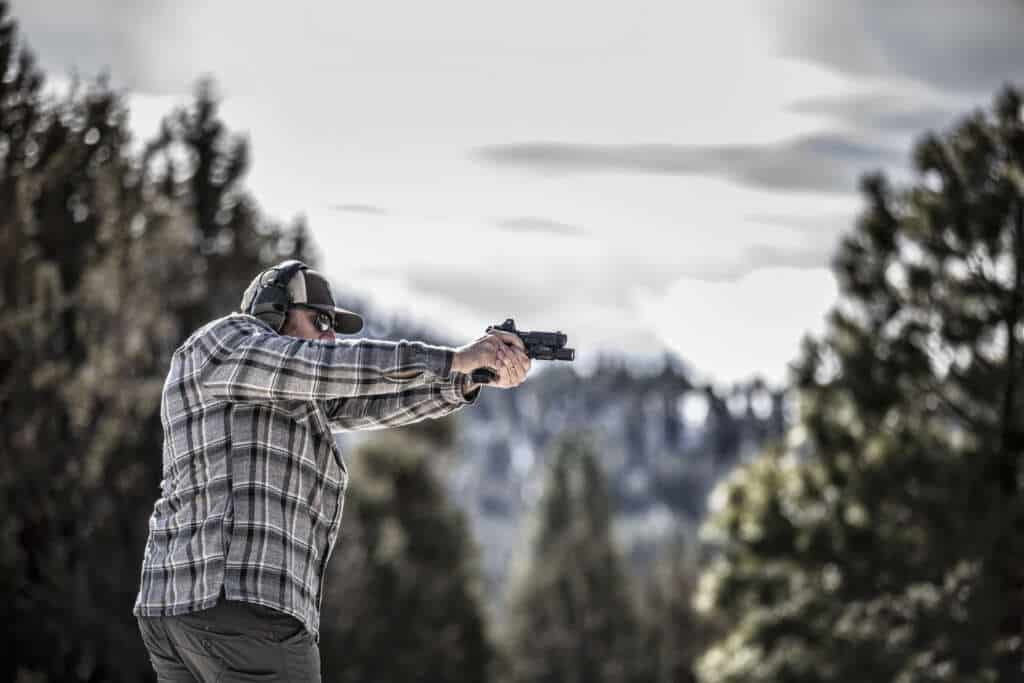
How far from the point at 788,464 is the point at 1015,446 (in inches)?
149

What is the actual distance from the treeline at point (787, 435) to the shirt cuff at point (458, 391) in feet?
28.5

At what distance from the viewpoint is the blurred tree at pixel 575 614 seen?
180ft

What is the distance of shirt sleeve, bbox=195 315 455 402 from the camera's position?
3.44 metres

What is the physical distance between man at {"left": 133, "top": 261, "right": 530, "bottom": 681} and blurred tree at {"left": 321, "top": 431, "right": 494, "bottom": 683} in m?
17.3

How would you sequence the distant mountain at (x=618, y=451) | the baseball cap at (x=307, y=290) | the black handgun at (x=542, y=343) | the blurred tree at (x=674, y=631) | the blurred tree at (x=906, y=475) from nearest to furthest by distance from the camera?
the black handgun at (x=542, y=343)
the baseball cap at (x=307, y=290)
the blurred tree at (x=906, y=475)
the blurred tree at (x=674, y=631)
the distant mountain at (x=618, y=451)

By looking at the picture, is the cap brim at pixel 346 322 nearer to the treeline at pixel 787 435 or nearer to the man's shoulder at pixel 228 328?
the man's shoulder at pixel 228 328

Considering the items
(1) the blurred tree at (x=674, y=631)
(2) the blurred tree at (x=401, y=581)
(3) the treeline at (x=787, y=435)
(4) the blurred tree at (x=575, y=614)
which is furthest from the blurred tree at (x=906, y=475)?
(4) the blurred tree at (x=575, y=614)

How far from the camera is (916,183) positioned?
54.5 ft

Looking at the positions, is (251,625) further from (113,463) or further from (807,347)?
(807,347)

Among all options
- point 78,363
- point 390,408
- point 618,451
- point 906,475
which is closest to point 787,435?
point 906,475

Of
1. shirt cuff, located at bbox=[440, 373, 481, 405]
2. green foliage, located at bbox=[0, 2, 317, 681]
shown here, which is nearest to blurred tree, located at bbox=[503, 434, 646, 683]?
green foliage, located at bbox=[0, 2, 317, 681]

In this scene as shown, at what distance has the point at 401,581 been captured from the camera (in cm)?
3003

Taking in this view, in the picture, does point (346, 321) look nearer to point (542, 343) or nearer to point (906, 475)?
point (542, 343)

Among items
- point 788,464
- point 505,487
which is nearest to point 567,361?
point 788,464
